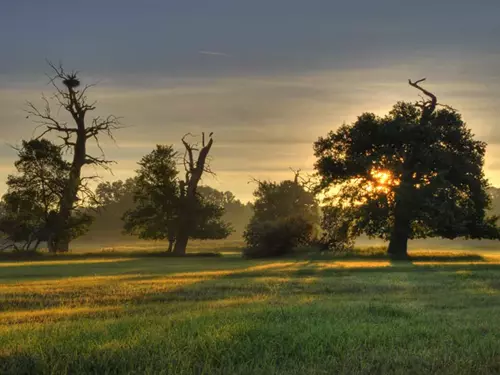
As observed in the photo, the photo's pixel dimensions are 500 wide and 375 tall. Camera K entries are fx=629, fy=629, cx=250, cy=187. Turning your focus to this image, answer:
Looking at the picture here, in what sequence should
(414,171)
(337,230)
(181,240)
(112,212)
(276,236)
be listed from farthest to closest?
1. (112,212)
2. (181,240)
3. (276,236)
4. (337,230)
5. (414,171)

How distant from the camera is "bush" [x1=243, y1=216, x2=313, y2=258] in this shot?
58531 mm

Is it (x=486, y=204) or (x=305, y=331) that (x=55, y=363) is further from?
(x=486, y=204)

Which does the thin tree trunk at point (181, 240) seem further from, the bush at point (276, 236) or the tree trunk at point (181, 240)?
the bush at point (276, 236)

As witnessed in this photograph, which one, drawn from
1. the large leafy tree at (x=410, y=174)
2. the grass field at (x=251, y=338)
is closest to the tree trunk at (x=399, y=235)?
the large leafy tree at (x=410, y=174)

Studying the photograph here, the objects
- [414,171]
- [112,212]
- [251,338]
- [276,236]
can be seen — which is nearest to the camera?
[251,338]

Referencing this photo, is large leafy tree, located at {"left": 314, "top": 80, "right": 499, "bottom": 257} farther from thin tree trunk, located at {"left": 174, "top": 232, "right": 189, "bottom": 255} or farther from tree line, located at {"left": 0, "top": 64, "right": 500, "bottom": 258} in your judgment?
thin tree trunk, located at {"left": 174, "top": 232, "right": 189, "bottom": 255}

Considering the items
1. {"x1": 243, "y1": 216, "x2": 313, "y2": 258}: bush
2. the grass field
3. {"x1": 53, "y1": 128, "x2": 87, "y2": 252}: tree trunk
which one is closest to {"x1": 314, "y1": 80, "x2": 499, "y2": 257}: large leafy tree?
{"x1": 243, "y1": 216, "x2": 313, "y2": 258}: bush

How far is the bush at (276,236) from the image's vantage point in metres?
58.5

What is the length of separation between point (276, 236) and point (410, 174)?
1391 centimetres

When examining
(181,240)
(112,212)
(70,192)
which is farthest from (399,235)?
(112,212)

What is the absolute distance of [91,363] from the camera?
27.6 ft

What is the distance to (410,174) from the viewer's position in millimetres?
52938

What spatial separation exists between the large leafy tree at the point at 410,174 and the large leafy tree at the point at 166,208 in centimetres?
1775

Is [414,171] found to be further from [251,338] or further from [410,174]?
[251,338]
